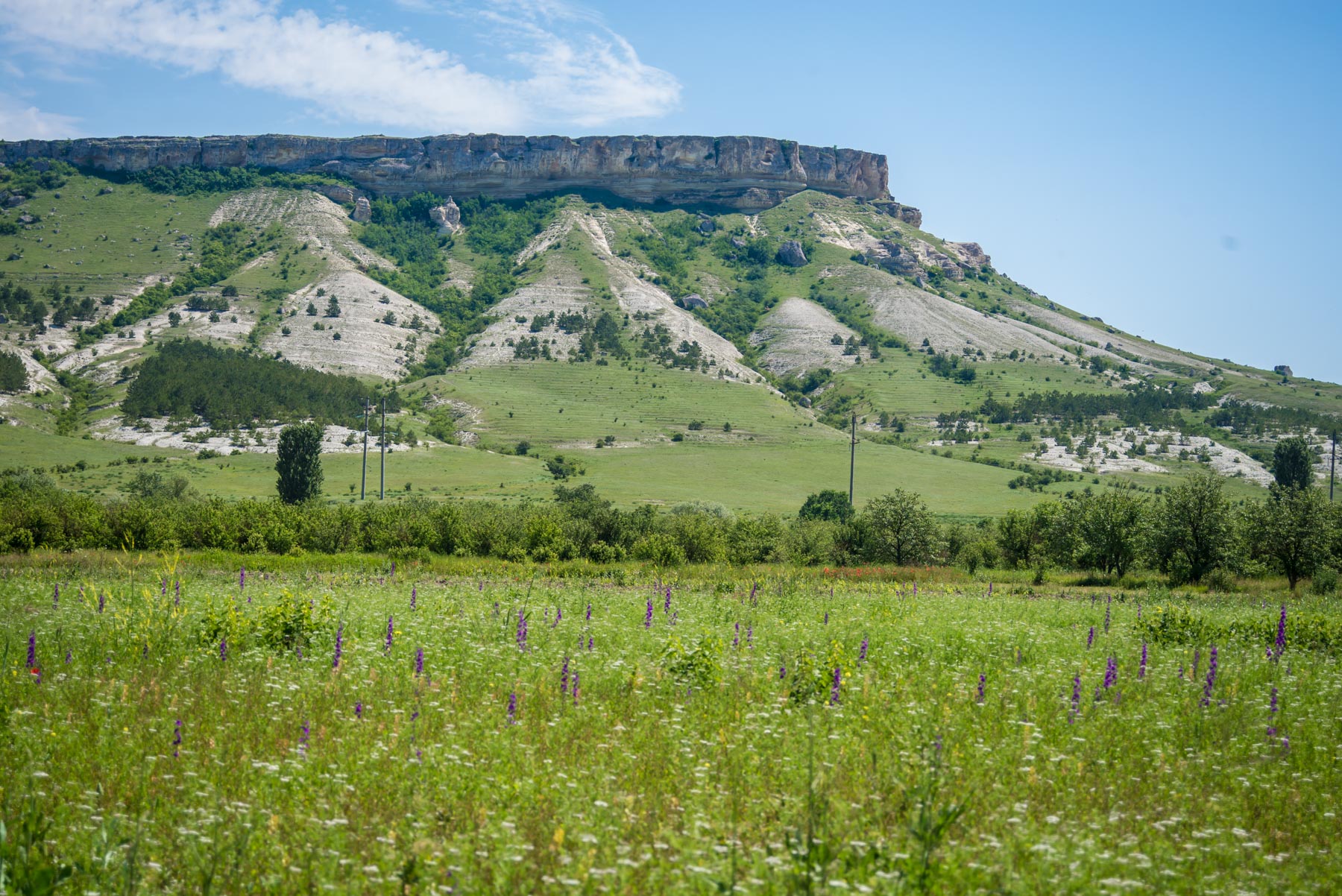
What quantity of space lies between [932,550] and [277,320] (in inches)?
4997

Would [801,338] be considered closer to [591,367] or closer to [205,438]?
[591,367]

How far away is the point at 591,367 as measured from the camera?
5271 inches

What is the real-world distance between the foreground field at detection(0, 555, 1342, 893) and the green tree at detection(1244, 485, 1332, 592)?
26178mm

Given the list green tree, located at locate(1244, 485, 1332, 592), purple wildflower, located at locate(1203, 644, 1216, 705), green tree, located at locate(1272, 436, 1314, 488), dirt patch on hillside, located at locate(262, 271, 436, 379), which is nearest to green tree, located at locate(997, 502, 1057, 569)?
green tree, located at locate(1244, 485, 1332, 592)

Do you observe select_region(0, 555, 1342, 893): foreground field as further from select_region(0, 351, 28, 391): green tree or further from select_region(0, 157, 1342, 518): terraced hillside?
select_region(0, 351, 28, 391): green tree

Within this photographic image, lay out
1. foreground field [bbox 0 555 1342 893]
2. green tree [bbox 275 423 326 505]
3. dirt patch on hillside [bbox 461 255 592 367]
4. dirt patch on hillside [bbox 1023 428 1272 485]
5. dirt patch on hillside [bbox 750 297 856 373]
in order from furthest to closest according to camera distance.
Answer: dirt patch on hillside [bbox 750 297 856 373]
dirt patch on hillside [bbox 461 255 592 367]
dirt patch on hillside [bbox 1023 428 1272 485]
green tree [bbox 275 423 326 505]
foreground field [bbox 0 555 1342 893]

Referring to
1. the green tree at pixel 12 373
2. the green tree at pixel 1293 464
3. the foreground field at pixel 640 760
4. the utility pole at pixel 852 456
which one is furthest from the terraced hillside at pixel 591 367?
the foreground field at pixel 640 760

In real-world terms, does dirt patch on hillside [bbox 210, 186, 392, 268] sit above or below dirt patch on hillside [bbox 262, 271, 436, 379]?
above

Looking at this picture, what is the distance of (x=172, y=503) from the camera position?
129 ft

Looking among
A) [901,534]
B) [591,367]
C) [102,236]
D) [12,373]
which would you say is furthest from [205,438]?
[102,236]

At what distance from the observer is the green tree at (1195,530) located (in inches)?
1394

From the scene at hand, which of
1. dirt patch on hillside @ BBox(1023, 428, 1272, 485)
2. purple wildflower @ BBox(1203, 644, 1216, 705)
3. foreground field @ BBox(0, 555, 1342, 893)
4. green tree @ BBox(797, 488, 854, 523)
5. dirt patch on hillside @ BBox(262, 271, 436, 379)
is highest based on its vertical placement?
dirt patch on hillside @ BBox(262, 271, 436, 379)

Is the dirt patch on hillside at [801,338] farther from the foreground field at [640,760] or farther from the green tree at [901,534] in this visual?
the foreground field at [640,760]

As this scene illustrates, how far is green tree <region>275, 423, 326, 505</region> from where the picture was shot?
66625mm
